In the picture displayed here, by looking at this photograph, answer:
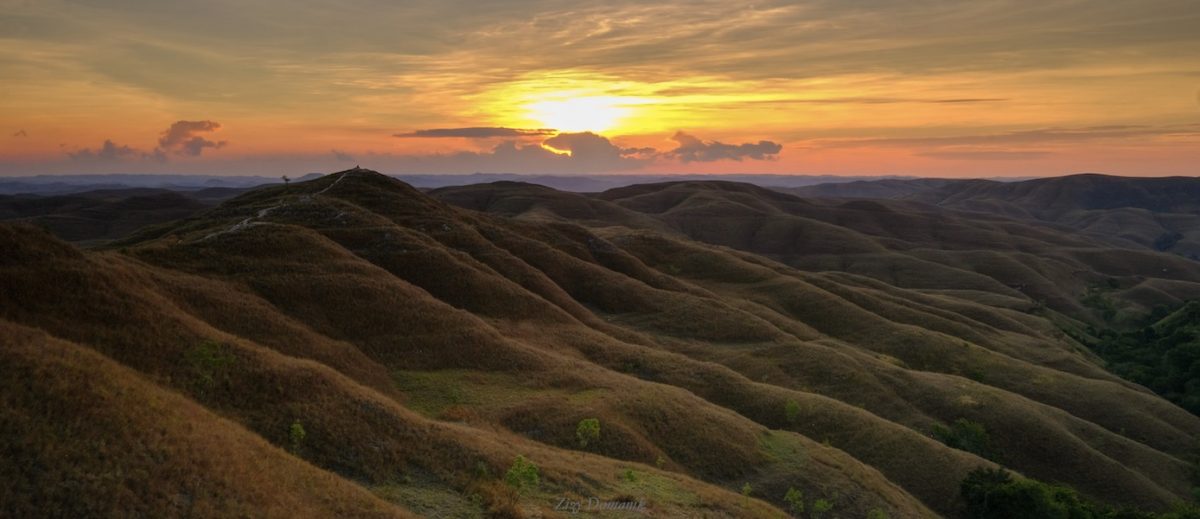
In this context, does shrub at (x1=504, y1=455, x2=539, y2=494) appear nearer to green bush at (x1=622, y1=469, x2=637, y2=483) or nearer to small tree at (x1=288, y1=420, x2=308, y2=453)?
green bush at (x1=622, y1=469, x2=637, y2=483)

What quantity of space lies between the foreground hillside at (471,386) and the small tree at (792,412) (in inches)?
6.3

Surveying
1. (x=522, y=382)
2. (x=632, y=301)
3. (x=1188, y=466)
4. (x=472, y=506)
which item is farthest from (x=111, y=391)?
(x=1188, y=466)

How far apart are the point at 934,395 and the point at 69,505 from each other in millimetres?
76154

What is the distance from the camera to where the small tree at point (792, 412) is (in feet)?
193

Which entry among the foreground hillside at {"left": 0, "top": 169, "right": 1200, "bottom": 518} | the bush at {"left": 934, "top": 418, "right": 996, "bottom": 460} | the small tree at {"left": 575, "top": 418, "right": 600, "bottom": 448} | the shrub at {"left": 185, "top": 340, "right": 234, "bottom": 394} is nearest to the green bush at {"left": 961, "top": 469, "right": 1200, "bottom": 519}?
the foreground hillside at {"left": 0, "top": 169, "right": 1200, "bottom": 518}

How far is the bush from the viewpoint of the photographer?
6444cm

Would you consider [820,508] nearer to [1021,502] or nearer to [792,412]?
[792,412]

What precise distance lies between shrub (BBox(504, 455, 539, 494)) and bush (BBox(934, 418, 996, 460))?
5024cm

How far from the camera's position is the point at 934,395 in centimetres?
7275

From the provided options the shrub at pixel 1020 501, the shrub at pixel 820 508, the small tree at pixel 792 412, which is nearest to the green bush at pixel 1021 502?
the shrub at pixel 1020 501

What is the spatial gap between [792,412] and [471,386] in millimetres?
29524

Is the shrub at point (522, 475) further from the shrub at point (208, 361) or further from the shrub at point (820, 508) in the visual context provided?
the shrub at point (820, 508)

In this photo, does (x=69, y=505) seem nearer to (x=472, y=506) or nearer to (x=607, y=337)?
(x=472, y=506)

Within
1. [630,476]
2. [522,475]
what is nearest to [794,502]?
[630,476]
